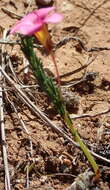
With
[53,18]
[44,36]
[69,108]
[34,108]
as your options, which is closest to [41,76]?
[44,36]

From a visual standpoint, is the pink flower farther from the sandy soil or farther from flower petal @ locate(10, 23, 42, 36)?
the sandy soil

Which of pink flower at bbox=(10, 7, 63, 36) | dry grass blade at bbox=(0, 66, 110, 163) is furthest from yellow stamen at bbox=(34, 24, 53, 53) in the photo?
dry grass blade at bbox=(0, 66, 110, 163)

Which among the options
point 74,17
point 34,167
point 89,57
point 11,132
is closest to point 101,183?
point 34,167

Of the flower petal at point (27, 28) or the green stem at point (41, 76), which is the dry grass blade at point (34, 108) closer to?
the green stem at point (41, 76)

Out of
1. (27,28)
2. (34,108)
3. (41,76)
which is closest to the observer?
(27,28)

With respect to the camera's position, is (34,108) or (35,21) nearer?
(35,21)

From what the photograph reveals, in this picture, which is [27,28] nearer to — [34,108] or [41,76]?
[41,76]
